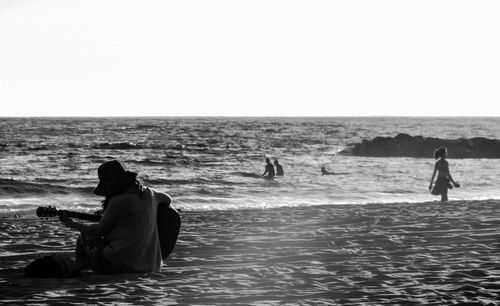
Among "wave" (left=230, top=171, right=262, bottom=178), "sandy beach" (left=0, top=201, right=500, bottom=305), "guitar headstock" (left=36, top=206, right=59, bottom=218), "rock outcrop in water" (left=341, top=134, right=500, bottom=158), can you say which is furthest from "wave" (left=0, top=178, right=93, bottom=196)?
"rock outcrop in water" (left=341, top=134, right=500, bottom=158)

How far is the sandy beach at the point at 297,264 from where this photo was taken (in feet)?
24.0

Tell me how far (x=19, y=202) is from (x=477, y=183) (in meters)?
18.9

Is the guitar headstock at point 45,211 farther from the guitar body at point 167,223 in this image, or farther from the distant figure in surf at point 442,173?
the distant figure in surf at point 442,173

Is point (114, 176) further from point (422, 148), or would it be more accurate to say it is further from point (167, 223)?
point (422, 148)

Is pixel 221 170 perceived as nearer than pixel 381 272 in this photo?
No

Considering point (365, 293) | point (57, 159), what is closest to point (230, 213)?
point (365, 293)

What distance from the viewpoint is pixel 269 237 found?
39.6 ft

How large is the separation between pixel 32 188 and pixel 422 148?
3868 centimetres

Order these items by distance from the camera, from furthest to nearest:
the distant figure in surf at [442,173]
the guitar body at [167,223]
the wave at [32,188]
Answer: the wave at [32,188], the distant figure in surf at [442,173], the guitar body at [167,223]

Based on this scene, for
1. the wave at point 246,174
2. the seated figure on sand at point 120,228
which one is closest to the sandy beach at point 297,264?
the seated figure on sand at point 120,228

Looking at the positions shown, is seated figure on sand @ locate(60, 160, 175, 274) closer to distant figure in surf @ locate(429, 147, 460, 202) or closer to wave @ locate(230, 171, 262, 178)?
distant figure in surf @ locate(429, 147, 460, 202)

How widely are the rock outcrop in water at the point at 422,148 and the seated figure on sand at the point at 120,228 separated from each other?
48609mm

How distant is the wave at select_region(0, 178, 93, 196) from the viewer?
980 inches

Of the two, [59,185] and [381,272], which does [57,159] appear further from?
[381,272]
